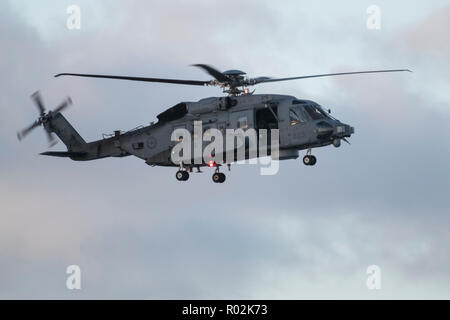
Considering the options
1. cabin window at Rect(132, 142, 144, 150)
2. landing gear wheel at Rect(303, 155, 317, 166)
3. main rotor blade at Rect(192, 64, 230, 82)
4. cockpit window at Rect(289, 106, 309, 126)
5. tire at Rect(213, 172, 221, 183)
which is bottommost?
landing gear wheel at Rect(303, 155, 317, 166)

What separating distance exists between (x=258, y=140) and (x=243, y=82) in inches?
151

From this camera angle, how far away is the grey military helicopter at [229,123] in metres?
56.3

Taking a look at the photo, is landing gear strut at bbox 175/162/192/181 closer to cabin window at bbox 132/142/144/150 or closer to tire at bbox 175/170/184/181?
tire at bbox 175/170/184/181

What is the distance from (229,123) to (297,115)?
405cm

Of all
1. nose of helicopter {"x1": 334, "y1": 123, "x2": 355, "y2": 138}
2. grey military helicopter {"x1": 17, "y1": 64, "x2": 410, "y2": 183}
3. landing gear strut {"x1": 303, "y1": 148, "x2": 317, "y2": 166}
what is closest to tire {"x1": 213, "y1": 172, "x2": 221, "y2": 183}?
grey military helicopter {"x1": 17, "y1": 64, "x2": 410, "y2": 183}

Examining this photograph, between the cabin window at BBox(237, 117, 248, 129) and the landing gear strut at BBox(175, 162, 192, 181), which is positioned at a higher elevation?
the cabin window at BBox(237, 117, 248, 129)

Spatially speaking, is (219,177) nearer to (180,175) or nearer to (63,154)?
(180,175)

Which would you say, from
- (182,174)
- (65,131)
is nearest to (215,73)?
(182,174)

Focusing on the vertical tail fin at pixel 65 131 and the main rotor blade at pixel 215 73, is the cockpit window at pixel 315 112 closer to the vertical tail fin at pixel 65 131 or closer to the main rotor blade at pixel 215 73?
the main rotor blade at pixel 215 73

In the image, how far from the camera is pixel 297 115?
56906mm

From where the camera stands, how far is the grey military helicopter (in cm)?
5628

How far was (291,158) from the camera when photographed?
5728 centimetres
